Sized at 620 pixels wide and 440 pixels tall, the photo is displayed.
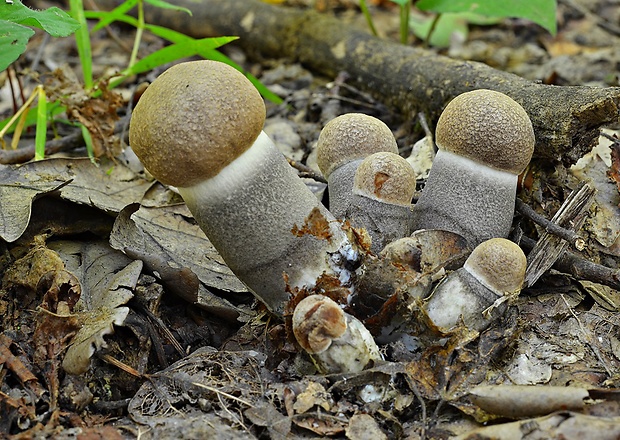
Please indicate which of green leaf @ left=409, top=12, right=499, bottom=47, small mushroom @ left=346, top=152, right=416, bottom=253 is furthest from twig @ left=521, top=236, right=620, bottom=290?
green leaf @ left=409, top=12, right=499, bottom=47

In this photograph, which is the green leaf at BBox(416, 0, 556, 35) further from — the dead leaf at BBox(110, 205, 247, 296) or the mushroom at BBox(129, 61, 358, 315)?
the dead leaf at BBox(110, 205, 247, 296)

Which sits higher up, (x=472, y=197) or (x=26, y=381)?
(x=472, y=197)

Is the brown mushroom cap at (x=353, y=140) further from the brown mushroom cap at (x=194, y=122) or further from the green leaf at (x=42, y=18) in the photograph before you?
the green leaf at (x=42, y=18)

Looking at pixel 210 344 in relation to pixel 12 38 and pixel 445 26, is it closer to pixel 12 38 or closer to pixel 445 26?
pixel 12 38

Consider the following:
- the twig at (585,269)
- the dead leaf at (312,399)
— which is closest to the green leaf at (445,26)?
the twig at (585,269)

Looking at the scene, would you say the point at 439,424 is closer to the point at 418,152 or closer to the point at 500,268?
the point at 500,268

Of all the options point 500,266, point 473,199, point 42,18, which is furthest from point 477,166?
point 42,18

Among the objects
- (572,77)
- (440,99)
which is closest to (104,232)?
(440,99)
